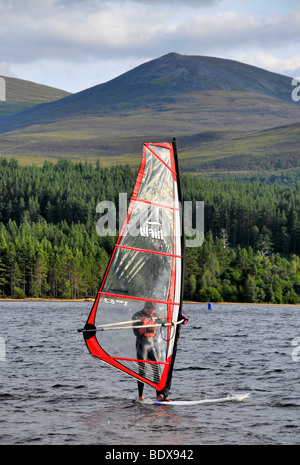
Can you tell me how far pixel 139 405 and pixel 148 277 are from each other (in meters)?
5.05

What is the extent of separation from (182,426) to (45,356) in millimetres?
22365

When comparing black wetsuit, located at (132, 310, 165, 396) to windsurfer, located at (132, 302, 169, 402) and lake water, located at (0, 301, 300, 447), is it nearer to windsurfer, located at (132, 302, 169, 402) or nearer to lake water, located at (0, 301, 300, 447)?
windsurfer, located at (132, 302, 169, 402)

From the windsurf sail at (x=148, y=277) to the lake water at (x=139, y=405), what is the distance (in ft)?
7.74

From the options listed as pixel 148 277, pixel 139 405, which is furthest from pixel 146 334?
pixel 139 405

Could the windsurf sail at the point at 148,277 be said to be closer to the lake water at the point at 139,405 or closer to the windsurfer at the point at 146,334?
the windsurfer at the point at 146,334

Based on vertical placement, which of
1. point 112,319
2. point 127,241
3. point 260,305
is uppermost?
point 127,241

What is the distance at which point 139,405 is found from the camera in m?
28.0

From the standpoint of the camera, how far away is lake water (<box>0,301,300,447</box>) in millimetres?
23344

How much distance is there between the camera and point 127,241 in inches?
Result: 1059

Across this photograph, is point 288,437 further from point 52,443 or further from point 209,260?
point 209,260

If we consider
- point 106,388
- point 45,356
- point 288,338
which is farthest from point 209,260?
point 106,388

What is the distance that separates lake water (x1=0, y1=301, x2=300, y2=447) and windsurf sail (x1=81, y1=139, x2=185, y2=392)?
92.9 inches

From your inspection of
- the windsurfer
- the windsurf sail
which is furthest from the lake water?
the windsurf sail

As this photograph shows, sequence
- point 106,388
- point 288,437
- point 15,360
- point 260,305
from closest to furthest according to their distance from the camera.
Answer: point 288,437 → point 106,388 → point 15,360 → point 260,305
